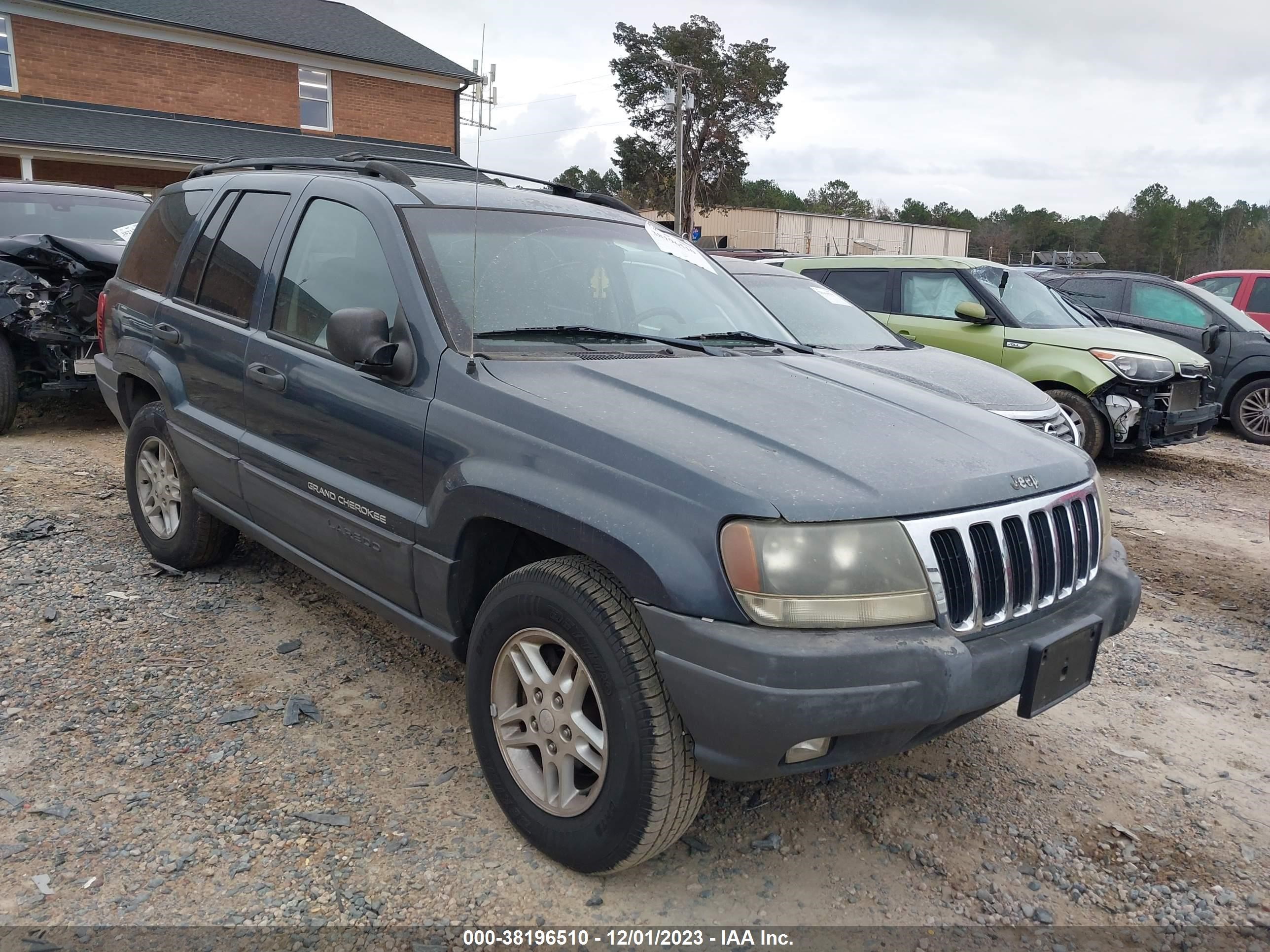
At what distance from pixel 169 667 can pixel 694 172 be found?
1456 inches

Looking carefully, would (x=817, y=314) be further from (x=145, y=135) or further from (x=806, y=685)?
(x=145, y=135)

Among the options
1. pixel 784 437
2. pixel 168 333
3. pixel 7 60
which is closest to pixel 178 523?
pixel 168 333

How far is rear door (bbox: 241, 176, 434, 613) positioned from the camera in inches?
113

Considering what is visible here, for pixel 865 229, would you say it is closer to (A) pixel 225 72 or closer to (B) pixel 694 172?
(B) pixel 694 172

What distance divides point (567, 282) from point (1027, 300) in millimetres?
6573

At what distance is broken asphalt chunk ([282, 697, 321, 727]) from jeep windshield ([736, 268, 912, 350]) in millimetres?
3913

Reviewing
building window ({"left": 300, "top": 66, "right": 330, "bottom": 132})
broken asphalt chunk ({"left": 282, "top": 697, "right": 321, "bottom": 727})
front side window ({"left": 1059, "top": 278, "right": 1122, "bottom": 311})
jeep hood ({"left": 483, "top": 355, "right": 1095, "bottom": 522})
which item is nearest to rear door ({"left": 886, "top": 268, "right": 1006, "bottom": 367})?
front side window ({"left": 1059, "top": 278, "right": 1122, "bottom": 311})

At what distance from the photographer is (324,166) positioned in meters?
3.74

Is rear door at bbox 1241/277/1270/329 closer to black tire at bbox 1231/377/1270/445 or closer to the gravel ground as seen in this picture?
black tire at bbox 1231/377/1270/445

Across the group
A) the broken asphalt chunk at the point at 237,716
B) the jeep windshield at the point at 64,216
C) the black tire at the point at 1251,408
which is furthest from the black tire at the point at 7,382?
the black tire at the point at 1251,408

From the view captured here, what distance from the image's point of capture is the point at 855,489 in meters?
2.20

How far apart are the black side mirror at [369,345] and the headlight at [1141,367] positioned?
22.0 ft

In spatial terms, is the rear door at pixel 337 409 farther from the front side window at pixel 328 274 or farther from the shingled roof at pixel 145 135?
the shingled roof at pixel 145 135

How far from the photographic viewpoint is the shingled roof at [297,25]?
20906 mm
